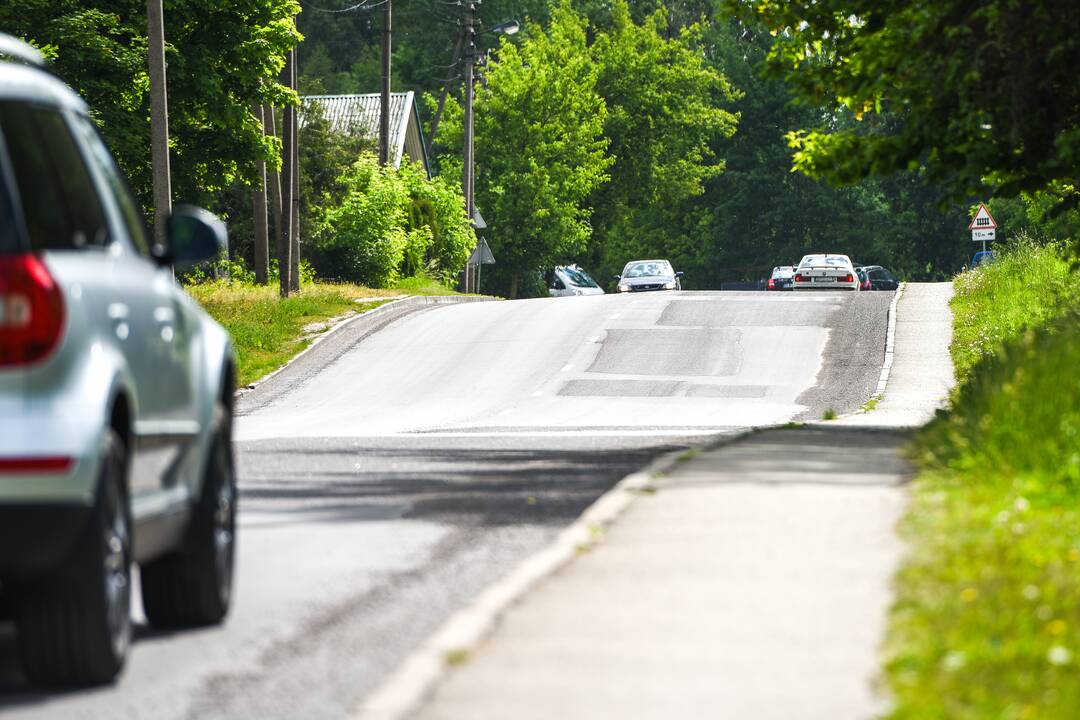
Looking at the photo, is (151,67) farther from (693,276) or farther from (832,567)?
(693,276)

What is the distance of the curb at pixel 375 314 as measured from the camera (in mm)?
31656

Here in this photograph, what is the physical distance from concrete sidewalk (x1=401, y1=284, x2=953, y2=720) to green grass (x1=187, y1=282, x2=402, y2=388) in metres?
21.5

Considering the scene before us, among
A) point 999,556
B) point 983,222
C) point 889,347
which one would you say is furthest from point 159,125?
point 983,222

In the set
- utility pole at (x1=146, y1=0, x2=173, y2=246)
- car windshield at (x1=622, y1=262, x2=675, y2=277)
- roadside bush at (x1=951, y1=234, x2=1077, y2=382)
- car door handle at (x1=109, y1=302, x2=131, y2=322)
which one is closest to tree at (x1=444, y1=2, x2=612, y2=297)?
car windshield at (x1=622, y1=262, x2=675, y2=277)

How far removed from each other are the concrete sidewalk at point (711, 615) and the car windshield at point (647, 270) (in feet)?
198

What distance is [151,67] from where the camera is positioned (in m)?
30.1

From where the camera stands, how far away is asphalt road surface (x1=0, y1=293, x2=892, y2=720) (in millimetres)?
6961

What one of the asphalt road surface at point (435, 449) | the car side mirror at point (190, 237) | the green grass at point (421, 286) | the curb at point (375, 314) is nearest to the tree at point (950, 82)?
the asphalt road surface at point (435, 449)

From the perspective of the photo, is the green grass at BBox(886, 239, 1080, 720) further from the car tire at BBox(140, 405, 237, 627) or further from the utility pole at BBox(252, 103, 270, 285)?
the utility pole at BBox(252, 103, 270, 285)

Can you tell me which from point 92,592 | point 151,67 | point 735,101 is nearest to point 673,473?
point 92,592

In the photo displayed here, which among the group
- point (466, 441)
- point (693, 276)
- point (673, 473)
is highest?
point (673, 473)

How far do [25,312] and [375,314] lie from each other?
34436 mm

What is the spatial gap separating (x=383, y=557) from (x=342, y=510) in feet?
7.42

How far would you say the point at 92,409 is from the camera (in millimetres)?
5988
